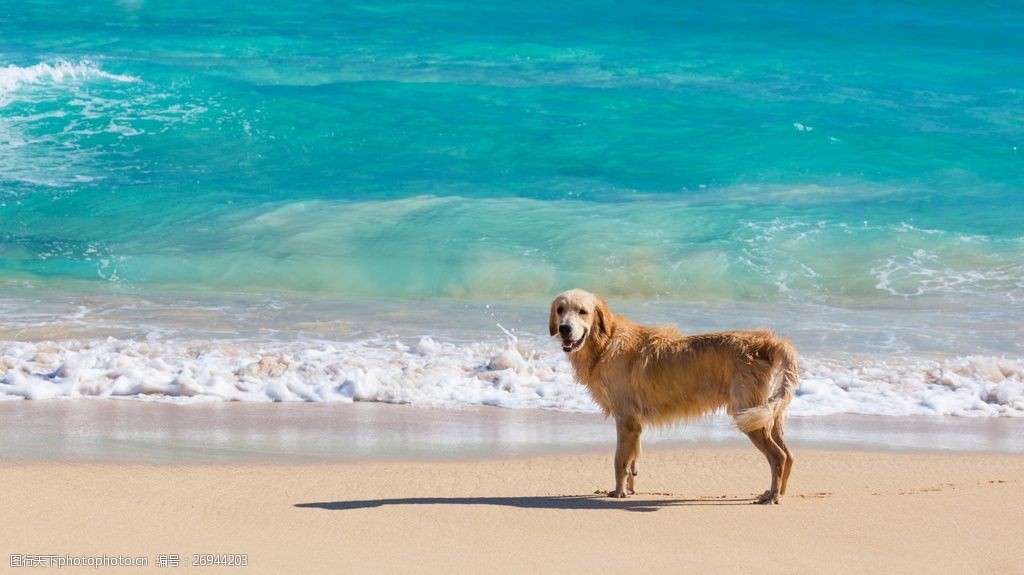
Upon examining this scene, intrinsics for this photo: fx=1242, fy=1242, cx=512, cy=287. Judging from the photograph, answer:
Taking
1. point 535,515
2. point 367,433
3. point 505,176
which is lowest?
point 535,515

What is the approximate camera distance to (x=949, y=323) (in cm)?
1264

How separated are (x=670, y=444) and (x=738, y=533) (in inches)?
83.6

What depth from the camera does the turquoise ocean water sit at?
1288cm

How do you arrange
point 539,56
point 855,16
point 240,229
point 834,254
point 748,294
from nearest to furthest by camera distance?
point 748,294 < point 834,254 < point 240,229 < point 539,56 < point 855,16

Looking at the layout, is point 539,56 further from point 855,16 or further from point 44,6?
point 44,6

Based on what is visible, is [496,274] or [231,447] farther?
[496,274]

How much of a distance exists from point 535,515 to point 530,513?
1.8 inches

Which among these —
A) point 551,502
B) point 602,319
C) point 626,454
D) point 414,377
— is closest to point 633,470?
point 626,454

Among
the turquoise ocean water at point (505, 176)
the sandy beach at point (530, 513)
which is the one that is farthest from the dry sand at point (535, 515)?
the turquoise ocean water at point (505, 176)

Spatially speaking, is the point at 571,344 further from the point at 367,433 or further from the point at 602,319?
the point at 367,433

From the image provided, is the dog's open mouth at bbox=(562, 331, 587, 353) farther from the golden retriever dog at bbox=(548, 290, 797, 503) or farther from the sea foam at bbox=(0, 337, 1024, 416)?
the sea foam at bbox=(0, 337, 1024, 416)

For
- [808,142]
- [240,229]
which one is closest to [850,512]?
[240,229]

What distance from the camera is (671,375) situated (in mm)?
6676

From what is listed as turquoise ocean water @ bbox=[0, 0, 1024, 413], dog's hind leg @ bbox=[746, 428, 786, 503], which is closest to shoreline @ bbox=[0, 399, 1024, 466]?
turquoise ocean water @ bbox=[0, 0, 1024, 413]
